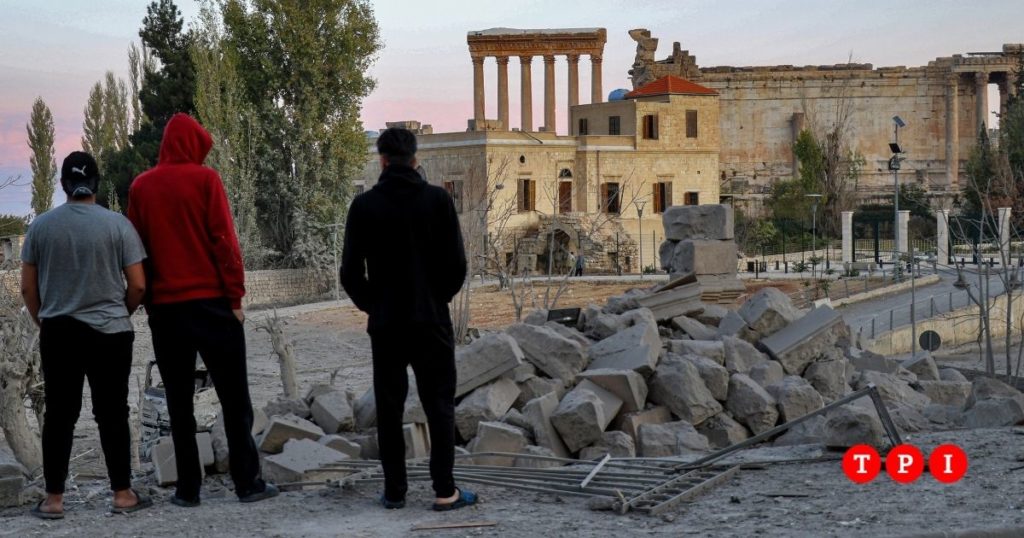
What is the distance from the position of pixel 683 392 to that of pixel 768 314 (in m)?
3.08

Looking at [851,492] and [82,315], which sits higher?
[82,315]

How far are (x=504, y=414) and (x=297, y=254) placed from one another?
29.0 m

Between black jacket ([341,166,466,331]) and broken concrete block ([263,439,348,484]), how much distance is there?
1540mm

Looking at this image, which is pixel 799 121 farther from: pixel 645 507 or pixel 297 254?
pixel 645 507

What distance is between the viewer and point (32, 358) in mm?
11148

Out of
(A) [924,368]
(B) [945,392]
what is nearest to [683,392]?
(B) [945,392]

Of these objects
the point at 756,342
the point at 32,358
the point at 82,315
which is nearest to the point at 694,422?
the point at 756,342

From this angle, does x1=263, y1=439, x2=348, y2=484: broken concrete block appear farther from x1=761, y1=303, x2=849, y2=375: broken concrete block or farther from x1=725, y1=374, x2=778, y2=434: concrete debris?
x1=761, y1=303, x2=849, y2=375: broken concrete block

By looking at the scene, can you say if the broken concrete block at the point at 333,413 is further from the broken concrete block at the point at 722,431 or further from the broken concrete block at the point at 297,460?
the broken concrete block at the point at 722,431

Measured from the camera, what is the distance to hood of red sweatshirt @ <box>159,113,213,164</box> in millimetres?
5660

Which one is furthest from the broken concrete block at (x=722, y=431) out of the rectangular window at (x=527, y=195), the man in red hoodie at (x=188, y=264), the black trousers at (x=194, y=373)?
the rectangular window at (x=527, y=195)

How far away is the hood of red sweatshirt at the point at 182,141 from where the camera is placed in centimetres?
566

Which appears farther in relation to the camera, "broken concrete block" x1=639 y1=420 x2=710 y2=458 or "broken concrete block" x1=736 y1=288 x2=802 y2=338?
"broken concrete block" x1=736 y1=288 x2=802 y2=338

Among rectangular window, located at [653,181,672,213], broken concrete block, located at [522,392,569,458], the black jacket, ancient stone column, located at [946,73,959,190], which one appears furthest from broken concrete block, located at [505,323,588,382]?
ancient stone column, located at [946,73,959,190]
